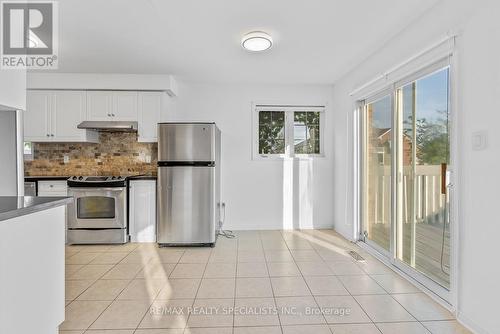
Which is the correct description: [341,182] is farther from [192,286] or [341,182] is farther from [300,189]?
[192,286]

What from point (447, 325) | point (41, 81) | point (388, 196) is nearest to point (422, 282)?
point (447, 325)

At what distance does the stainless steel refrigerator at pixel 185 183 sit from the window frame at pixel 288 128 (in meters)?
1.12

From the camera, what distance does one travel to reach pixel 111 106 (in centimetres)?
418

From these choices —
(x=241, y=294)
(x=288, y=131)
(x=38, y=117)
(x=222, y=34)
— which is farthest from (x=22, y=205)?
(x=288, y=131)

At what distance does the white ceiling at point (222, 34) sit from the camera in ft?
7.89

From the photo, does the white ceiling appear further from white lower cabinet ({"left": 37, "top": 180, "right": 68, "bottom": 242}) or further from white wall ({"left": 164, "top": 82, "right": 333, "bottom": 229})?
white lower cabinet ({"left": 37, "top": 180, "right": 68, "bottom": 242})

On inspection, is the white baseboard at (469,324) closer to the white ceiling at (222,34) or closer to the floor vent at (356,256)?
the floor vent at (356,256)

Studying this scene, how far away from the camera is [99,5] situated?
7.79 ft

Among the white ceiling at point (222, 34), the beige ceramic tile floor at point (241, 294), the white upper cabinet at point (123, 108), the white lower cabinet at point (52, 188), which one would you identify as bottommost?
the beige ceramic tile floor at point (241, 294)

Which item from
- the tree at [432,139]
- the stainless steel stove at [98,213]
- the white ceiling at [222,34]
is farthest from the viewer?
the stainless steel stove at [98,213]

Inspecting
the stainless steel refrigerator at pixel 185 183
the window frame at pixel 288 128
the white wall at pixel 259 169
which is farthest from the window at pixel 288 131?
the stainless steel refrigerator at pixel 185 183

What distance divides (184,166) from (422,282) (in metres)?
2.87

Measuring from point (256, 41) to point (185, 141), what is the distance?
5.08 feet

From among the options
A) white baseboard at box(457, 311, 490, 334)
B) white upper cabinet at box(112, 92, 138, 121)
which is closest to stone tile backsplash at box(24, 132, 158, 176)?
white upper cabinet at box(112, 92, 138, 121)
